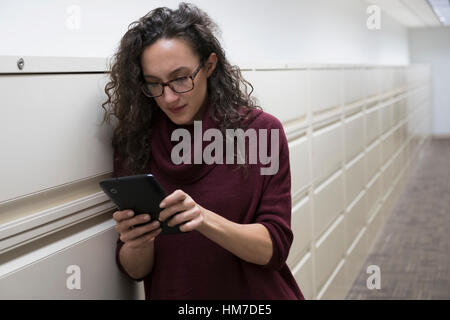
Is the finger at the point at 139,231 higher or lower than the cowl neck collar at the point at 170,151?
lower

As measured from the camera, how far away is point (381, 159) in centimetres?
643

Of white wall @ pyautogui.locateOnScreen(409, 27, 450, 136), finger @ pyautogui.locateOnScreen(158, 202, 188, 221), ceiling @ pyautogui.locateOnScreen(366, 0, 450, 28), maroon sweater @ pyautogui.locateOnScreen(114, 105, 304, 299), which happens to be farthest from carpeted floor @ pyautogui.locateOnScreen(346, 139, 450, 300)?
white wall @ pyautogui.locateOnScreen(409, 27, 450, 136)

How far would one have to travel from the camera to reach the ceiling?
26.1ft

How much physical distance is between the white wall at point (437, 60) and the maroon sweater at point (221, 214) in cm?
1376

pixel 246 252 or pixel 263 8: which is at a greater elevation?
pixel 263 8

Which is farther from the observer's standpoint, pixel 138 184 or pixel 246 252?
pixel 246 252

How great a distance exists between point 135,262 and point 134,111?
41cm

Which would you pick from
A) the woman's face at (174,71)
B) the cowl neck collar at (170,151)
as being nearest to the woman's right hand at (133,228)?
the cowl neck collar at (170,151)

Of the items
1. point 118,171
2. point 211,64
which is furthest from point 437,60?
point 118,171

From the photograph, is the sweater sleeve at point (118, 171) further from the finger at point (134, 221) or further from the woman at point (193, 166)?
the finger at point (134, 221)

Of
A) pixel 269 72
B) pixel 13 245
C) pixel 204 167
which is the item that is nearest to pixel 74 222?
pixel 13 245

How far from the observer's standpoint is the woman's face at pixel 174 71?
61.2 inches

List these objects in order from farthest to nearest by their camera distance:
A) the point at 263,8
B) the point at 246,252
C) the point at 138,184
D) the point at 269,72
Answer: the point at 263,8, the point at 269,72, the point at 246,252, the point at 138,184
